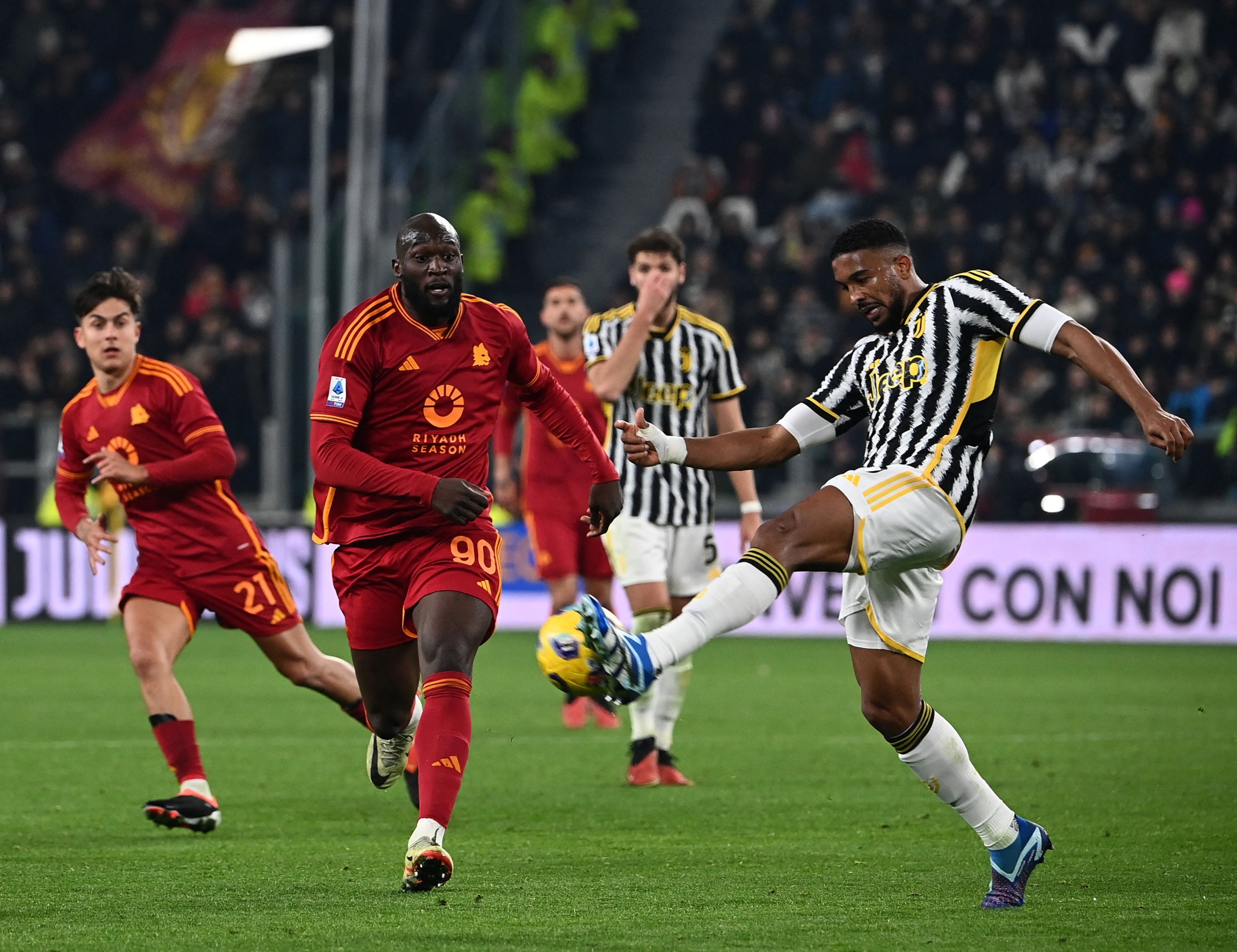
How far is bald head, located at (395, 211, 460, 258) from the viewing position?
244 inches

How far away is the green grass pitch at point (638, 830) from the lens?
5371 mm

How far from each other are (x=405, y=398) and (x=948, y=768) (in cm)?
211

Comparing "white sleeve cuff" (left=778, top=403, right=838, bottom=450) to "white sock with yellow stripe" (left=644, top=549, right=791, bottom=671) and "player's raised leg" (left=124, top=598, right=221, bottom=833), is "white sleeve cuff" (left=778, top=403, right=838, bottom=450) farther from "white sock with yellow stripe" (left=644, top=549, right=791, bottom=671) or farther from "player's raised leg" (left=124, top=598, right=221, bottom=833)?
"player's raised leg" (left=124, top=598, right=221, bottom=833)

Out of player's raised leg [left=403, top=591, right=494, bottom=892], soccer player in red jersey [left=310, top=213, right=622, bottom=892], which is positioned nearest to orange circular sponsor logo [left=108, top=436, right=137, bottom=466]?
soccer player in red jersey [left=310, top=213, right=622, bottom=892]

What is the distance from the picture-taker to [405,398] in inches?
249

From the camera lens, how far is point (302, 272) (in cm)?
1936

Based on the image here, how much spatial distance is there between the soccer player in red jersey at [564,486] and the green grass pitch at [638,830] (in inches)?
34.8

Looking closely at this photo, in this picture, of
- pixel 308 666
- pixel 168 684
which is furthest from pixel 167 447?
pixel 308 666

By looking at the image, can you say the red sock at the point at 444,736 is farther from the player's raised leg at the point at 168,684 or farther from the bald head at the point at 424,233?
the player's raised leg at the point at 168,684

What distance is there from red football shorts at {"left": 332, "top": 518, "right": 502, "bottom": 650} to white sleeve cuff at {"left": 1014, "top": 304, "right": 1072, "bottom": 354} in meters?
1.84

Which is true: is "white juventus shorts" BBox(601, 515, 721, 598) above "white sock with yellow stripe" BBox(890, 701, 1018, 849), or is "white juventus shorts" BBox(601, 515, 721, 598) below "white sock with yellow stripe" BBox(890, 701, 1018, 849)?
above

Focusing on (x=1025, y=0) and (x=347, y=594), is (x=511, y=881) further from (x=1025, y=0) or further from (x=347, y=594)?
(x=1025, y=0)

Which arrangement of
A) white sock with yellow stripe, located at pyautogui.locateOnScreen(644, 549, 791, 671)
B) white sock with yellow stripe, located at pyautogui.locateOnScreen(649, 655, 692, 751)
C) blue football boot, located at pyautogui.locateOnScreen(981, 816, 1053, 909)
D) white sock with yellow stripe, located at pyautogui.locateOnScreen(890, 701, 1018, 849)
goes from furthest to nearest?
1. white sock with yellow stripe, located at pyautogui.locateOnScreen(649, 655, 692, 751)
2. white sock with yellow stripe, located at pyautogui.locateOnScreen(890, 701, 1018, 849)
3. blue football boot, located at pyautogui.locateOnScreen(981, 816, 1053, 909)
4. white sock with yellow stripe, located at pyautogui.locateOnScreen(644, 549, 791, 671)

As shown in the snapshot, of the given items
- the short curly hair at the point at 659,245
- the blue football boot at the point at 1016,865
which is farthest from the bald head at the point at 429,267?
the short curly hair at the point at 659,245
